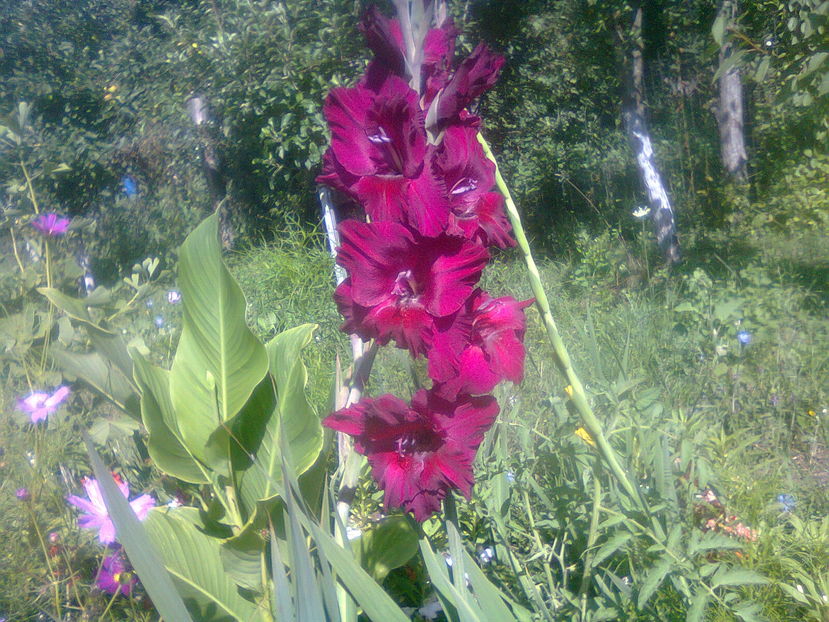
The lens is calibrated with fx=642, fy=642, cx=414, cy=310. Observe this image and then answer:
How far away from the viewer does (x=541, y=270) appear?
16.6 feet

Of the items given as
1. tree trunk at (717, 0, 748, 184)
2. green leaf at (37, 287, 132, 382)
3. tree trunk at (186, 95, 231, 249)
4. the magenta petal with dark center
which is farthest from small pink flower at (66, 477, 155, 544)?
tree trunk at (717, 0, 748, 184)

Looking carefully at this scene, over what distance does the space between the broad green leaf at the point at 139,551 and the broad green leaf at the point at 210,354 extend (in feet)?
1.05

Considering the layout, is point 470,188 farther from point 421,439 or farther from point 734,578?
point 734,578

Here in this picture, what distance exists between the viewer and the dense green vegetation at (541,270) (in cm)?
125

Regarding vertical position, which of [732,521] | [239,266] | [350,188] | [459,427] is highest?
[350,188]

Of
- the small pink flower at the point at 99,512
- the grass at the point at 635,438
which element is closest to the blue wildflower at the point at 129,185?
the grass at the point at 635,438

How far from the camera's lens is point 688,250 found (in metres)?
5.00

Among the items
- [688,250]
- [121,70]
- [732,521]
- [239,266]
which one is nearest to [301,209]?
[239,266]

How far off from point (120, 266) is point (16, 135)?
5.28 meters

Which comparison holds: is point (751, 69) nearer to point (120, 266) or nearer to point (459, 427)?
point (459, 427)

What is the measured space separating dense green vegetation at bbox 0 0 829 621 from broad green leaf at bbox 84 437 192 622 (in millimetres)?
416

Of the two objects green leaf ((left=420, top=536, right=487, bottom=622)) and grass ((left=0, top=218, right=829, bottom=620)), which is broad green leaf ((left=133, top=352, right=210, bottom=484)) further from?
green leaf ((left=420, top=536, right=487, bottom=622))

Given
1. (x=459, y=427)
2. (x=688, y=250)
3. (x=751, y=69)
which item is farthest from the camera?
(x=688, y=250)

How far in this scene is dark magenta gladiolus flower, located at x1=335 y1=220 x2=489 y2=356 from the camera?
33.0 inches
